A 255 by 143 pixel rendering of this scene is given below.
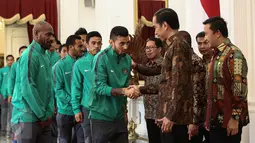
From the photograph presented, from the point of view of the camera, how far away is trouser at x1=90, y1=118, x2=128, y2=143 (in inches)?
129

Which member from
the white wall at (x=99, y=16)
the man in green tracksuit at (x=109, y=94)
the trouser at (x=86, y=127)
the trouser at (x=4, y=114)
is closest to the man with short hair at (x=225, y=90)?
the man in green tracksuit at (x=109, y=94)

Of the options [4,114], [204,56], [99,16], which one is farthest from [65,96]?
[4,114]

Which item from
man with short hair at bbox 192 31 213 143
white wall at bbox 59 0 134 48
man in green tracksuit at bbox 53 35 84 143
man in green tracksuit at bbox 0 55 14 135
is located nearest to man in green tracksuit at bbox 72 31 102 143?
man in green tracksuit at bbox 53 35 84 143

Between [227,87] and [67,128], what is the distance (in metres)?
2.24

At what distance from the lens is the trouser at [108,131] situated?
3.28m

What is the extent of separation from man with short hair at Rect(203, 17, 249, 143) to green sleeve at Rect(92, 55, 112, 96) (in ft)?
2.74

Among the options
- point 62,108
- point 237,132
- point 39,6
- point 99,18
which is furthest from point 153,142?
point 39,6

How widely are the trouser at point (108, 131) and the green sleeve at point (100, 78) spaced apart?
0.85ft

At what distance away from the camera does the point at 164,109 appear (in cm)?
268

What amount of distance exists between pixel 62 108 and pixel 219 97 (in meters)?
2.14

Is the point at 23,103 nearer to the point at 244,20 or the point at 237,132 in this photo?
the point at 237,132

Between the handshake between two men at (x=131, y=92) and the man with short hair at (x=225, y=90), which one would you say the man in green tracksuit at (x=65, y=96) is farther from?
the man with short hair at (x=225, y=90)

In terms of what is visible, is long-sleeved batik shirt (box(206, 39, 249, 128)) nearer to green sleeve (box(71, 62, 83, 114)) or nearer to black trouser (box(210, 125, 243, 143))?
black trouser (box(210, 125, 243, 143))

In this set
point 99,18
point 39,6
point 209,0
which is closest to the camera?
point 209,0
